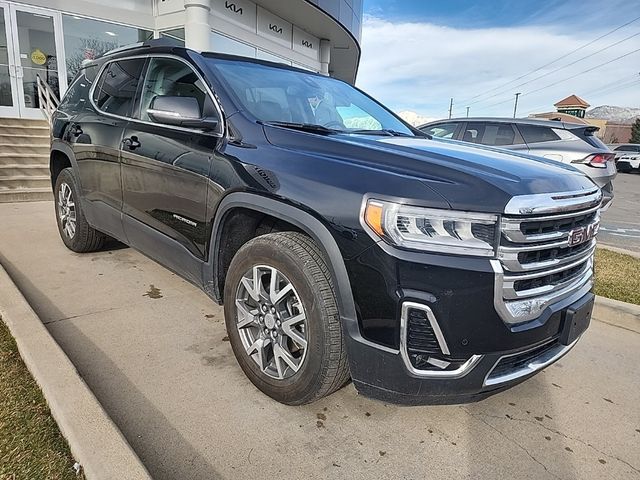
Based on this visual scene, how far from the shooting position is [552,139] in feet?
24.2

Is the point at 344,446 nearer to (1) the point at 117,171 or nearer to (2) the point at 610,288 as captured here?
(1) the point at 117,171

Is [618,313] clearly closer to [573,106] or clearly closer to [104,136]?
[104,136]

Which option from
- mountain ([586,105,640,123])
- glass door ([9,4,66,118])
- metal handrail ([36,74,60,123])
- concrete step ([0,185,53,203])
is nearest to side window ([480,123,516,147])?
concrete step ([0,185,53,203])

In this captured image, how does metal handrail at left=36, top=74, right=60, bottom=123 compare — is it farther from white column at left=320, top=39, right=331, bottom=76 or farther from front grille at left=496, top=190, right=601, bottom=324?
front grille at left=496, top=190, right=601, bottom=324

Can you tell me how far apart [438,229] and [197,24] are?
1136 centimetres

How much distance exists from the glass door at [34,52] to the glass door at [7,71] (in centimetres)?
7

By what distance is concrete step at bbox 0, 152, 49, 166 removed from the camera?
8.19 metres

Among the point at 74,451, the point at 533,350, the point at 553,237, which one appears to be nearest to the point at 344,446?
the point at 533,350

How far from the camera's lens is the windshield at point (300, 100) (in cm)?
285

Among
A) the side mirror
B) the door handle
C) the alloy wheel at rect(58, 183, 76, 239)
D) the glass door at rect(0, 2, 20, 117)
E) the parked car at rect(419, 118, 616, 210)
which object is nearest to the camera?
the side mirror

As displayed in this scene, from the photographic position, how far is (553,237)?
1.95 metres

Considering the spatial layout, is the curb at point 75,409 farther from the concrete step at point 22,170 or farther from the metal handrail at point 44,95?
the metal handrail at point 44,95

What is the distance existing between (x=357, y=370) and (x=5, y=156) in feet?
28.9

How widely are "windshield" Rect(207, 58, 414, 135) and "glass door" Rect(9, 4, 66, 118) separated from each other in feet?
32.6
